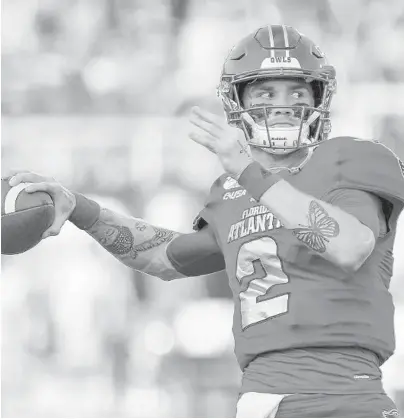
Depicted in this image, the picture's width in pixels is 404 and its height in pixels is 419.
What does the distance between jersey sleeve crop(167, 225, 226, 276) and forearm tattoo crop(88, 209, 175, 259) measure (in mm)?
72

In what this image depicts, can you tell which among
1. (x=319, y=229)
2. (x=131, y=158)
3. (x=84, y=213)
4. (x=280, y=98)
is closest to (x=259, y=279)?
(x=319, y=229)

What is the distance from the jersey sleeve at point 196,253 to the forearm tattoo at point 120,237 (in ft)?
0.24

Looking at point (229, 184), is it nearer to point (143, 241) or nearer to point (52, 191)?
point (143, 241)

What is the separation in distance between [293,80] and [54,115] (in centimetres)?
299

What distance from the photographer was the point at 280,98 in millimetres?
3098

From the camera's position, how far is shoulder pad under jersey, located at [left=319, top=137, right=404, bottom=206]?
278cm

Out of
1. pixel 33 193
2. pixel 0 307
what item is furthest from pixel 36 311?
pixel 33 193

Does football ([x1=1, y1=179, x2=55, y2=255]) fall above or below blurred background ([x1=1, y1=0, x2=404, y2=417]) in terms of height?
below

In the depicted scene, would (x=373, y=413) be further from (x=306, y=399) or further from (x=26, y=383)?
(x=26, y=383)

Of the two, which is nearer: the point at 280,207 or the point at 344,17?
the point at 280,207

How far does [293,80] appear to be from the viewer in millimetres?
3127

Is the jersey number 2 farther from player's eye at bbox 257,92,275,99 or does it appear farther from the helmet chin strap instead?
player's eye at bbox 257,92,275,99

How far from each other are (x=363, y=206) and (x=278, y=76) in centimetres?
53

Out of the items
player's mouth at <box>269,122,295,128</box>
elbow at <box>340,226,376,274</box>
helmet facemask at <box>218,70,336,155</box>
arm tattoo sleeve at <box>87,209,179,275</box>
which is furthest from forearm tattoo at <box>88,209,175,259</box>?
elbow at <box>340,226,376,274</box>
